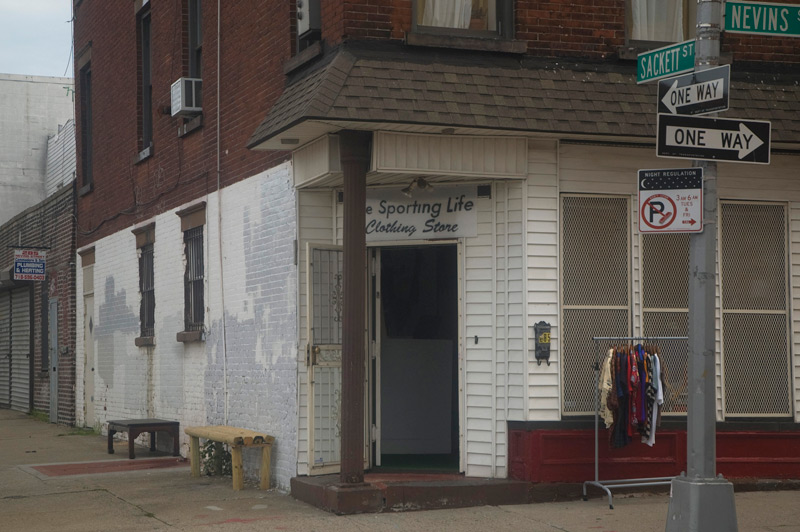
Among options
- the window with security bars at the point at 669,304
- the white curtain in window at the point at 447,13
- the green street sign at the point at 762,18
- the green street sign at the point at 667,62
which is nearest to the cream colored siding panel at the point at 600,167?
the window with security bars at the point at 669,304

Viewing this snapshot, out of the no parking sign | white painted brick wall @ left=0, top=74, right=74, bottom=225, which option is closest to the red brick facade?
the no parking sign

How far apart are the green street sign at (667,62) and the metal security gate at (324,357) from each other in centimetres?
413

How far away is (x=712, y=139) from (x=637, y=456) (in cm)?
392

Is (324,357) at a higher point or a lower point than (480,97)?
lower

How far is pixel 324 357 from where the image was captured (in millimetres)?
11336

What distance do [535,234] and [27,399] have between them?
17456 mm

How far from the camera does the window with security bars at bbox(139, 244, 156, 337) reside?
16328 millimetres

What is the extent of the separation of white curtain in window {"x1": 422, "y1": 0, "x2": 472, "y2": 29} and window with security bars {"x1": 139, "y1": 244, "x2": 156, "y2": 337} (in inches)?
285

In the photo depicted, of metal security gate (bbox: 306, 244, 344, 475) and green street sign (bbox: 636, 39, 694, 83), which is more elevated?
green street sign (bbox: 636, 39, 694, 83)

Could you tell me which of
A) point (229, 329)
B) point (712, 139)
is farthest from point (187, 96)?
point (712, 139)

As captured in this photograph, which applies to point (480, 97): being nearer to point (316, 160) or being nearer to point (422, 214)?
point (422, 214)

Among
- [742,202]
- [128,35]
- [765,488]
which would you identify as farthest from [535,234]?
[128,35]

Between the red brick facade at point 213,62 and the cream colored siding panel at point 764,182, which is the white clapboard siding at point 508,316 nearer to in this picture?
the red brick facade at point 213,62

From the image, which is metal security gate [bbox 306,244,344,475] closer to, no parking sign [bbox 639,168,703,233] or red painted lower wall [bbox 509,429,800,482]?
red painted lower wall [bbox 509,429,800,482]
